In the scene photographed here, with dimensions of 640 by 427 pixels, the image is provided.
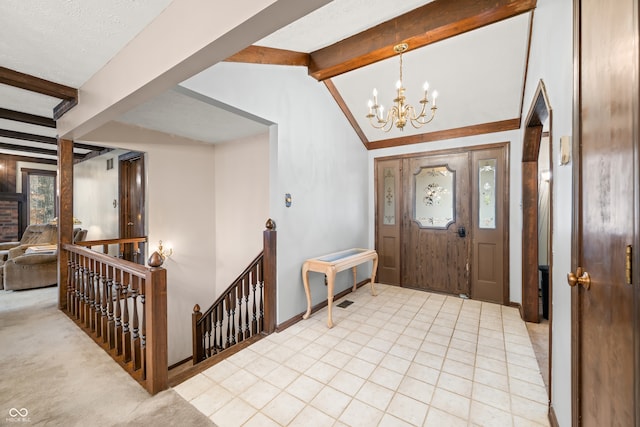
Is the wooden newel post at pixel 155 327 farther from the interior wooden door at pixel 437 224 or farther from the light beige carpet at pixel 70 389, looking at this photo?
the interior wooden door at pixel 437 224

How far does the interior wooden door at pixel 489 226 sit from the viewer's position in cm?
371

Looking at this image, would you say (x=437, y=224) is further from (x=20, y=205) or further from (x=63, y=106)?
(x=20, y=205)

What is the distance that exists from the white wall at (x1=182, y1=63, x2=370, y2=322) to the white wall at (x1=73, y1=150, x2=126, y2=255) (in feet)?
11.4

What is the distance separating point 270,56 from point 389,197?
118 inches

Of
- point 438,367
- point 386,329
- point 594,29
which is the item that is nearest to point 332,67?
point 594,29

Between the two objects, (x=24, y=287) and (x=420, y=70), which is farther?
(x=24, y=287)

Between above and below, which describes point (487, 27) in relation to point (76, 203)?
above

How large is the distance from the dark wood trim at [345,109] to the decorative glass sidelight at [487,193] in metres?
1.94

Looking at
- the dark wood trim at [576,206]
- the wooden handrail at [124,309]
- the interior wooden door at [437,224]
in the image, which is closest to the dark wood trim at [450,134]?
the interior wooden door at [437,224]

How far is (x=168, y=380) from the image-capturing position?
1.95 metres

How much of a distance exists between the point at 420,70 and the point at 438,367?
339cm

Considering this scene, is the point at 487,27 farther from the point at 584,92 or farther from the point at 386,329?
the point at 386,329

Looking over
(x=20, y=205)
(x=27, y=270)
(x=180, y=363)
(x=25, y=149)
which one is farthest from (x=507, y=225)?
(x=20, y=205)

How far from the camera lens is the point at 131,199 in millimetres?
4770
